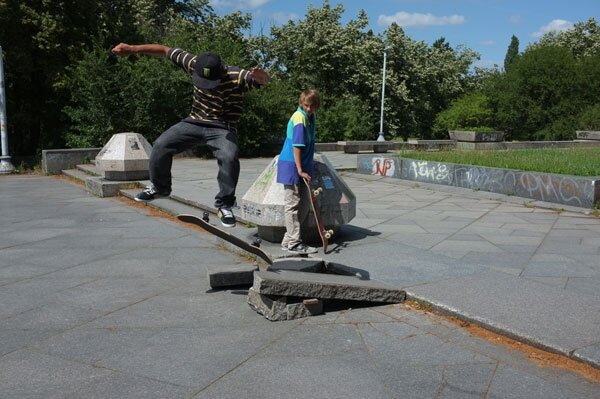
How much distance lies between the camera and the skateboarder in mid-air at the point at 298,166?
566cm

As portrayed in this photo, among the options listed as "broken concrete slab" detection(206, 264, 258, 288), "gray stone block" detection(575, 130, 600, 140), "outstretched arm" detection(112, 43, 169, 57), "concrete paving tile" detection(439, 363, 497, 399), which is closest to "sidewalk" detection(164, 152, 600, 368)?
"concrete paving tile" detection(439, 363, 497, 399)

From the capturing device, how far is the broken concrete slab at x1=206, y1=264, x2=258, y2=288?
516cm

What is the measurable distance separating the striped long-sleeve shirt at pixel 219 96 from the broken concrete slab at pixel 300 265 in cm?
137

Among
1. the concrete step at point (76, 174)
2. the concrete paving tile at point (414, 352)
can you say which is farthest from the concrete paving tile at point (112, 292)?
the concrete step at point (76, 174)

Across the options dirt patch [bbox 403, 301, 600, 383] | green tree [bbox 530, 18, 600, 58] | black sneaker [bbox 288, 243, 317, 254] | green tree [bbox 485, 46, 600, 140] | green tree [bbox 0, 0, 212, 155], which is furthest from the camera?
green tree [bbox 530, 18, 600, 58]

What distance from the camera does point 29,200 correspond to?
11.4m

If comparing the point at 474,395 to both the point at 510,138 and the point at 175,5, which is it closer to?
the point at 510,138

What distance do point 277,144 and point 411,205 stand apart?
13.8 meters

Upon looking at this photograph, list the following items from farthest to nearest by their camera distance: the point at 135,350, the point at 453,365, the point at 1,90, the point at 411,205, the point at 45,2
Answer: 1. the point at 45,2
2. the point at 1,90
3. the point at 411,205
4. the point at 135,350
5. the point at 453,365

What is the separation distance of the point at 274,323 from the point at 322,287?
0.49 meters

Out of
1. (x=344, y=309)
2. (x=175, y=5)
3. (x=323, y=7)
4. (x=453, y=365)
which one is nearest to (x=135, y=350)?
(x=344, y=309)

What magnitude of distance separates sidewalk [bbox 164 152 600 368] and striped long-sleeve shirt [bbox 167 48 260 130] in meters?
1.92

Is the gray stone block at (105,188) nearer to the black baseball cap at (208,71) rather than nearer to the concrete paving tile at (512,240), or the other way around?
the black baseball cap at (208,71)

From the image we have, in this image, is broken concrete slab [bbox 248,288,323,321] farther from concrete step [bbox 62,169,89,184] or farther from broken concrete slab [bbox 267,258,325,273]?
concrete step [bbox 62,169,89,184]
